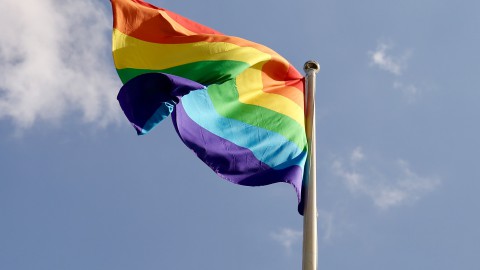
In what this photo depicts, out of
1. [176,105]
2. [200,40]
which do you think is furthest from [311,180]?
[200,40]

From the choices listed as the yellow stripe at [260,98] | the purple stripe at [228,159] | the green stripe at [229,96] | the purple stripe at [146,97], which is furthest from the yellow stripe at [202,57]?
the purple stripe at [146,97]

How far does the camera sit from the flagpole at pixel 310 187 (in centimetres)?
1057

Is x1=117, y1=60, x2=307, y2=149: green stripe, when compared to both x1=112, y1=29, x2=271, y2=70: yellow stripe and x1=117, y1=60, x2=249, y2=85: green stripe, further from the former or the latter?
x1=112, y1=29, x2=271, y2=70: yellow stripe

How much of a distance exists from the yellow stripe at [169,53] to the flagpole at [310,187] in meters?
0.97

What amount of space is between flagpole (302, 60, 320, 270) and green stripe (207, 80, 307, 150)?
209mm

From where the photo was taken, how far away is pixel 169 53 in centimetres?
1263

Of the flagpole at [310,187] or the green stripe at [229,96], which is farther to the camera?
the green stripe at [229,96]

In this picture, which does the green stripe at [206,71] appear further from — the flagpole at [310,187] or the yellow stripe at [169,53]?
the flagpole at [310,187]

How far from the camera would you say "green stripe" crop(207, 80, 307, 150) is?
480 inches

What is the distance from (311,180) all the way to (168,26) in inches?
149

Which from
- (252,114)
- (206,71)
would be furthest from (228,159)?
(206,71)

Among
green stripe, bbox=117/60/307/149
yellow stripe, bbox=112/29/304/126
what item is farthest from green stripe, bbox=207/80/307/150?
yellow stripe, bbox=112/29/304/126

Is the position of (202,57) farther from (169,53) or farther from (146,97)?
(146,97)

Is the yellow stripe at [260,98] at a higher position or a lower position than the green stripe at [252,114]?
higher
